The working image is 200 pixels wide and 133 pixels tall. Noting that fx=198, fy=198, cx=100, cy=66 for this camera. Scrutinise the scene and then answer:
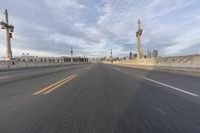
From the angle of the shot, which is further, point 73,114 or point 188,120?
point 73,114

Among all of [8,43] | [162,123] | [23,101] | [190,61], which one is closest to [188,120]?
[162,123]

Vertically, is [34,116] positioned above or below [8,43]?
below

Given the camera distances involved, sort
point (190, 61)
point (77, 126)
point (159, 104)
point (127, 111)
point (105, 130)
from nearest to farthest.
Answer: point (105, 130) < point (77, 126) < point (127, 111) < point (159, 104) < point (190, 61)

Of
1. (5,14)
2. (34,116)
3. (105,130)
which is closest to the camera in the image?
(105,130)

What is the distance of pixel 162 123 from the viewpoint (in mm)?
4199

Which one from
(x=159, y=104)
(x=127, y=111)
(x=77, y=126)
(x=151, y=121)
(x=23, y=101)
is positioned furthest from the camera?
(x=23, y=101)

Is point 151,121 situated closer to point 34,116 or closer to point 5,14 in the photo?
point 34,116

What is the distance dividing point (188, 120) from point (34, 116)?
3555mm

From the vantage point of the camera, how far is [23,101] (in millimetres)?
6484

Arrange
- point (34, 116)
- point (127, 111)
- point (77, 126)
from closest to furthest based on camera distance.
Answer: point (77, 126) < point (34, 116) < point (127, 111)

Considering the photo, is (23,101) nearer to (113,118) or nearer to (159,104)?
(113,118)

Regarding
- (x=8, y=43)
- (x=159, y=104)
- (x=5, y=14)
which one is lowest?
(x=159, y=104)

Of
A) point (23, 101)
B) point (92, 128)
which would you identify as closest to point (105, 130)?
point (92, 128)

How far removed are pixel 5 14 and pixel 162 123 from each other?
60986 mm
